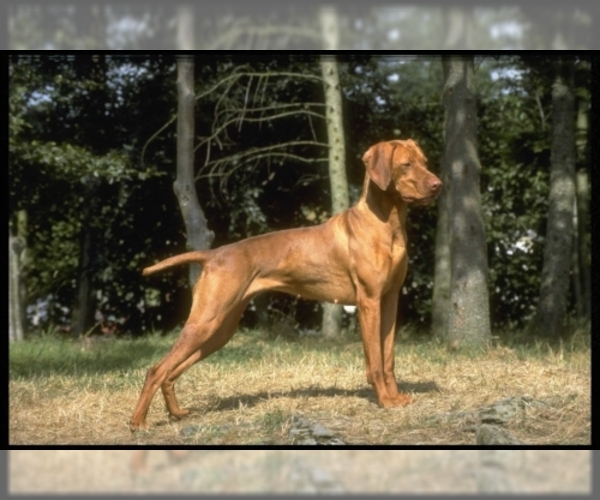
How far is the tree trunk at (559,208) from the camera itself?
10.8m

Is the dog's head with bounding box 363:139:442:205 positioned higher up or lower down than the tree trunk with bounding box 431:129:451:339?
higher up

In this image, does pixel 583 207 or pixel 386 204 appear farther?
pixel 583 207

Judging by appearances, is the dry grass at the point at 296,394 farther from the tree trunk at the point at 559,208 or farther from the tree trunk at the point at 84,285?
the tree trunk at the point at 84,285

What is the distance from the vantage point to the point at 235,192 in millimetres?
13758

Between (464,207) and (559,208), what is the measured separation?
1.82m

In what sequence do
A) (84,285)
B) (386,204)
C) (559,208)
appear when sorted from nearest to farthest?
(386,204) → (559,208) → (84,285)

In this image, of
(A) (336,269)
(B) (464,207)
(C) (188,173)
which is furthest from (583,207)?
(A) (336,269)

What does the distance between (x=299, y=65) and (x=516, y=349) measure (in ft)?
18.4

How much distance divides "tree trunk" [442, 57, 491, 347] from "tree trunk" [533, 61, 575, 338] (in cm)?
150

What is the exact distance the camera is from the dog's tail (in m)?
6.20

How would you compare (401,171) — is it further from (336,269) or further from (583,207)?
(583,207)

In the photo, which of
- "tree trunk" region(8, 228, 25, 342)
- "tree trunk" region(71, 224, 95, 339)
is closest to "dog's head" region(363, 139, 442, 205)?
"tree trunk" region(8, 228, 25, 342)

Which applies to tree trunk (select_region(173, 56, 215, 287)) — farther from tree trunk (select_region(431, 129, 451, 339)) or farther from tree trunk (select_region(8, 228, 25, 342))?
tree trunk (select_region(431, 129, 451, 339))

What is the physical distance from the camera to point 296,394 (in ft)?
23.8
